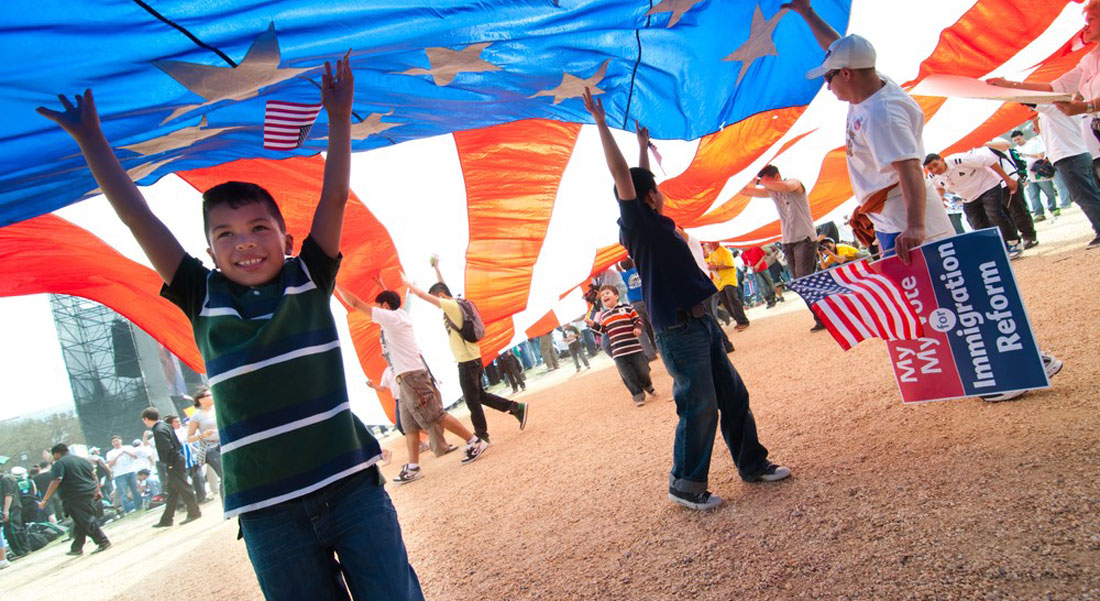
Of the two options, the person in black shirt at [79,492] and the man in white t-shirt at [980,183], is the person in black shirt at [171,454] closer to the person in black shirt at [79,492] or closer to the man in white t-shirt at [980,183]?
the person in black shirt at [79,492]

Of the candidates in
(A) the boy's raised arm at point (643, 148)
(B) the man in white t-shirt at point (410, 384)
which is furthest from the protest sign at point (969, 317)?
(B) the man in white t-shirt at point (410, 384)

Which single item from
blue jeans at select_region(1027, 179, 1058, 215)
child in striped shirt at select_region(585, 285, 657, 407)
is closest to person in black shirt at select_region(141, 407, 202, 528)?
child in striped shirt at select_region(585, 285, 657, 407)

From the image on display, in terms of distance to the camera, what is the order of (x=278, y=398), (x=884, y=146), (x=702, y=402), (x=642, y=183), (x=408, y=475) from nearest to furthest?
(x=278, y=398), (x=884, y=146), (x=702, y=402), (x=642, y=183), (x=408, y=475)

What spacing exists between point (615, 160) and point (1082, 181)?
14.5 ft

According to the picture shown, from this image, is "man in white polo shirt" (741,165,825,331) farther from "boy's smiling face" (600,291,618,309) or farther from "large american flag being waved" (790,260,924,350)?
"large american flag being waved" (790,260,924,350)

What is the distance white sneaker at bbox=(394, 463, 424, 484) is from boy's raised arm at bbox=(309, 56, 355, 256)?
4242mm

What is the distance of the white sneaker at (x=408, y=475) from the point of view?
5364mm

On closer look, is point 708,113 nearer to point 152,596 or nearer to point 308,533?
point 308,533

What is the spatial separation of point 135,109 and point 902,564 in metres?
2.94

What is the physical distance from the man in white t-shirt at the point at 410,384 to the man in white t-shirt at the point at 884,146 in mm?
3842

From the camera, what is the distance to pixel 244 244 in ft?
4.72

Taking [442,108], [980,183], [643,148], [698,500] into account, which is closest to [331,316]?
[698,500]

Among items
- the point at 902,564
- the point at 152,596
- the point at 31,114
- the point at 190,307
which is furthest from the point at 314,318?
the point at 152,596

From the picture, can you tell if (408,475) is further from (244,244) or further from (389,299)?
(244,244)
